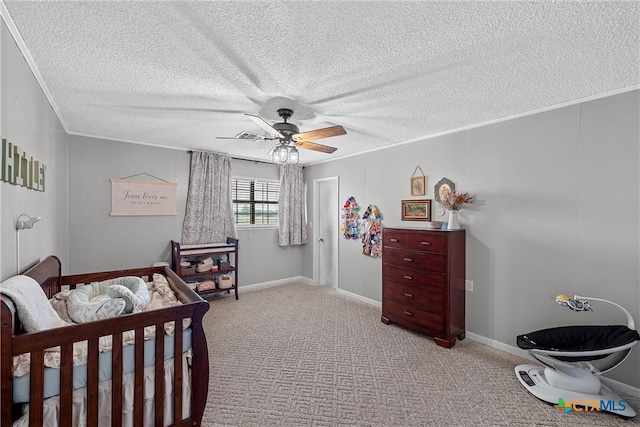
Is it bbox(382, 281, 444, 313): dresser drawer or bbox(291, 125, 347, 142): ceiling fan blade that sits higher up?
bbox(291, 125, 347, 142): ceiling fan blade

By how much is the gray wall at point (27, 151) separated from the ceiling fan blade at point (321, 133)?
5.80ft

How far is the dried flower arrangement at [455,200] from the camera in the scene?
9.88 ft

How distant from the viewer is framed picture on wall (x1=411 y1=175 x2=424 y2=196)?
11.5 feet

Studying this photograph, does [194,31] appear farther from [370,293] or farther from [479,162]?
[370,293]

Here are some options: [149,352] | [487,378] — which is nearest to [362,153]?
[487,378]

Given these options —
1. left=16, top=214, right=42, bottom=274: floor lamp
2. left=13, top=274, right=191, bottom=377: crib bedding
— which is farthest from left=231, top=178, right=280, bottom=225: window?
left=16, top=214, right=42, bottom=274: floor lamp

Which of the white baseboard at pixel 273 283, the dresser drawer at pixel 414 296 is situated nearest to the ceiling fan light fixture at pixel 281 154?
the dresser drawer at pixel 414 296

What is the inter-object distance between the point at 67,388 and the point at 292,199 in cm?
412

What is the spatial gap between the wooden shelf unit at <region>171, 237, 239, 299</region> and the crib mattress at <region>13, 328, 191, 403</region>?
7.81ft

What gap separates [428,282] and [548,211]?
129 cm

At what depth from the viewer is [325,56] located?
1.65 metres

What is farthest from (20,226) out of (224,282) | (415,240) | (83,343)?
(415,240)

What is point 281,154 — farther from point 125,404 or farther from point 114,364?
point 125,404

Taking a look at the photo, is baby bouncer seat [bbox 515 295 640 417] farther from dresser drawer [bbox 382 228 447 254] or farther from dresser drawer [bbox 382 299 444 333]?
dresser drawer [bbox 382 228 447 254]
